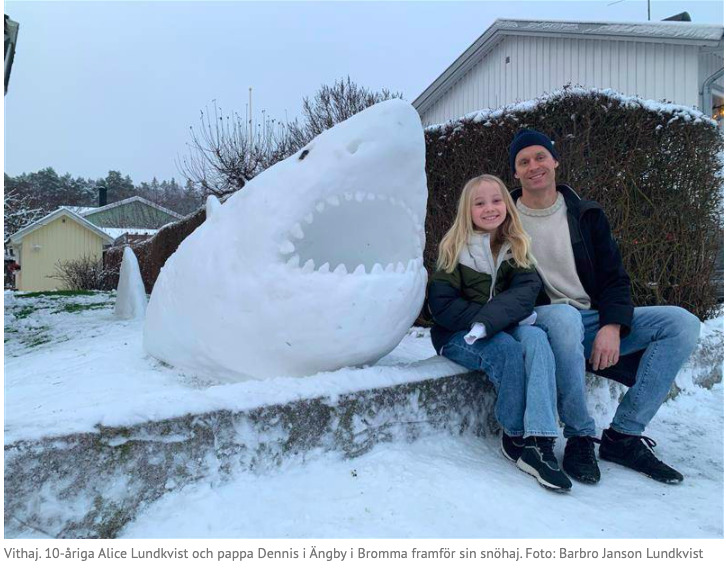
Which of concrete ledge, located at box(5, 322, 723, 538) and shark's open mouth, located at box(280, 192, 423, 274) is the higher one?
shark's open mouth, located at box(280, 192, 423, 274)

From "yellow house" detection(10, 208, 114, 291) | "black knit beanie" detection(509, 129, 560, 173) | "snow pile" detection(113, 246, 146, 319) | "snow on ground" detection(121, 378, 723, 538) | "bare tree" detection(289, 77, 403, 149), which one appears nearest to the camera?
"snow on ground" detection(121, 378, 723, 538)

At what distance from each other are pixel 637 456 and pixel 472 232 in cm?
121

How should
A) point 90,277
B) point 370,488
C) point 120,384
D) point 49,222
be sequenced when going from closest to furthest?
1. point 370,488
2. point 120,384
3. point 90,277
4. point 49,222

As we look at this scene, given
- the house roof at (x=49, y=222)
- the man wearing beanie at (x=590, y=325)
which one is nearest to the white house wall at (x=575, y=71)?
the man wearing beanie at (x=590, y=325)

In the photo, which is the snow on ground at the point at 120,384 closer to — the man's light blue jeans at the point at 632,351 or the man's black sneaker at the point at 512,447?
the man's black sneaker at the point at 512,447

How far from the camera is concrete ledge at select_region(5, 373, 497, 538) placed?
4.79 feet

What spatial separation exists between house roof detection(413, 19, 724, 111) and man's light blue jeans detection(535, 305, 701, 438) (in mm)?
8083

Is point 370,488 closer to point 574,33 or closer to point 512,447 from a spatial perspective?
point 512,447

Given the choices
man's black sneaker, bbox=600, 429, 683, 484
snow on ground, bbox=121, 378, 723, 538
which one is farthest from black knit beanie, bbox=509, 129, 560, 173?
snow on ground, bbox=121, 378, 723, 538

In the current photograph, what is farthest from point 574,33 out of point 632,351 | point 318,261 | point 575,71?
point 318,261

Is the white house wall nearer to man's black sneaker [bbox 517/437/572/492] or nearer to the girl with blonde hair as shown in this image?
the girl with blonde hair

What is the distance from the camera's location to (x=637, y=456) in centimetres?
220

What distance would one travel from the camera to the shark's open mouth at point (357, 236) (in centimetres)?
205

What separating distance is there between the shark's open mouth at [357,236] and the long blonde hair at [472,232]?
0.16 metres
